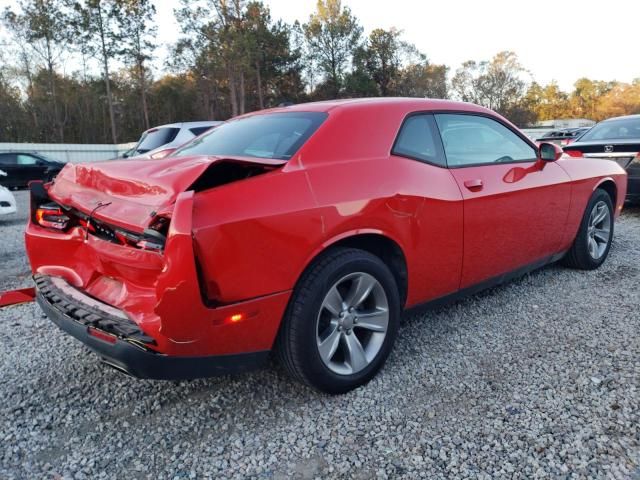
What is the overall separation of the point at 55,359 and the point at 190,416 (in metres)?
1.16

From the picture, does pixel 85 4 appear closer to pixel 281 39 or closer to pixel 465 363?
pixel 281 39

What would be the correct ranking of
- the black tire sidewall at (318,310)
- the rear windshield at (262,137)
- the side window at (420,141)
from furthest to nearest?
1. the side window at (420,141)
2. the rear windshield at (262,137)
3. the black tire sidewall at (318,310)

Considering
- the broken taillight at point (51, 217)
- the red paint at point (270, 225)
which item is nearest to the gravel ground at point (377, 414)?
the red paint at point (270, 225)

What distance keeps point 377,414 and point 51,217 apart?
6.72 feet

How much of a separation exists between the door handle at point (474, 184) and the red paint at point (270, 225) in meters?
0.01

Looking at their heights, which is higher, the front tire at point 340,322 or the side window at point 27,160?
the side window at point 27,160

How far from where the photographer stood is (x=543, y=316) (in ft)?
11.0

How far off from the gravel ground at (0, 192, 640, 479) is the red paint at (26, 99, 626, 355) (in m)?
0.43

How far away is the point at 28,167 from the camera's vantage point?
1672cm

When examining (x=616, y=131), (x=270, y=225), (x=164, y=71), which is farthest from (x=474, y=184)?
(x=164, y=71)

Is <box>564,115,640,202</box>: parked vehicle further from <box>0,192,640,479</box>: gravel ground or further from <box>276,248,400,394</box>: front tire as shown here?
<box>276,248,400,394</box>: front tire

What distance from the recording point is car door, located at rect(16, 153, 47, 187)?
16.5m

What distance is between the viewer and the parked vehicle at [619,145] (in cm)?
628

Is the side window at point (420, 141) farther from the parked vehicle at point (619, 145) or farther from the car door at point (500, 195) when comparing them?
the parked vehicle at point (619, 145)
